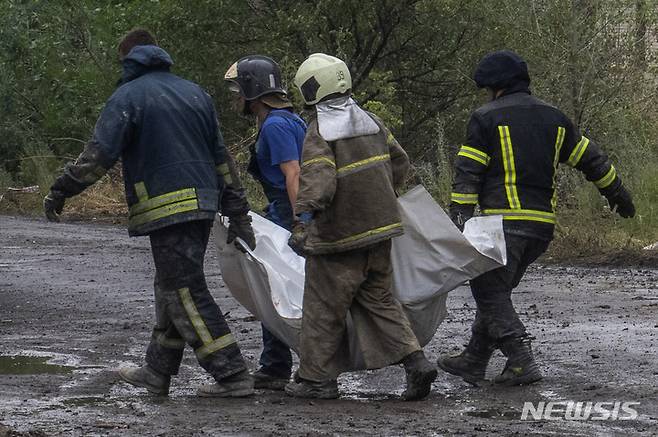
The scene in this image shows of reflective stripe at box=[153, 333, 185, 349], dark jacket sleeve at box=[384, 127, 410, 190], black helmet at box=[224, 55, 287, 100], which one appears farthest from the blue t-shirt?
reflective stripe at box=[153, 333, 185, 349]

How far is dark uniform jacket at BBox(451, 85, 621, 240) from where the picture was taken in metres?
7.69

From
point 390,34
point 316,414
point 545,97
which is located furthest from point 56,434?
point 390,34

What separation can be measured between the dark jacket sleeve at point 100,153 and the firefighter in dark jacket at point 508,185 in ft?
5.99

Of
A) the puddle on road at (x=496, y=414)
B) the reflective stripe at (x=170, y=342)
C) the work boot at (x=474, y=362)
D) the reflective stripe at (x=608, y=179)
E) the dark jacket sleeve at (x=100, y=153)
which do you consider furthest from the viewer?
the reflective stripe at (x=608, y=179)

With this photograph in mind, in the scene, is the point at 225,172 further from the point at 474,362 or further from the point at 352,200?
the point at 474,362

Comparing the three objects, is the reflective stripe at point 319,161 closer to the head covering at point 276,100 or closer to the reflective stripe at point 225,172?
the reflective stripe at point 225,172

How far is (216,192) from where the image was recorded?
293 inches

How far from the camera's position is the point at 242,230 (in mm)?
7566

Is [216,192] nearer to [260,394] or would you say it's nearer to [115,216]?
[260,394]

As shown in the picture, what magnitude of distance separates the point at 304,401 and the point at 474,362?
112cm

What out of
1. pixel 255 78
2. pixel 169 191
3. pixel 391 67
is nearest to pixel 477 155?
pixel 255 78

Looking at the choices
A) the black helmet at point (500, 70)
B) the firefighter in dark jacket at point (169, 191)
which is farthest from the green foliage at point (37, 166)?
the black helmet at point (500, 70)

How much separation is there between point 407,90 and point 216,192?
17.3 metres

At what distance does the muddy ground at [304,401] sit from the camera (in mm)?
6465
